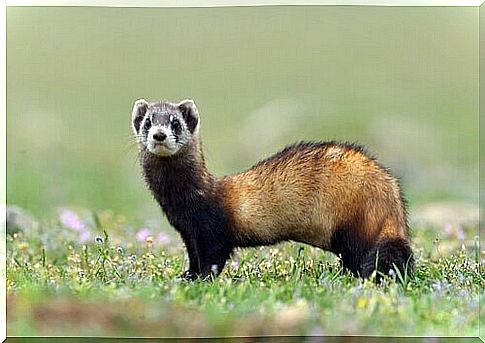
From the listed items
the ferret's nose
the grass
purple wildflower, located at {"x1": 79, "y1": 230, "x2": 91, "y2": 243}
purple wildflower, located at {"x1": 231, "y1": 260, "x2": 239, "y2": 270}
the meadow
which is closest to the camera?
the grass

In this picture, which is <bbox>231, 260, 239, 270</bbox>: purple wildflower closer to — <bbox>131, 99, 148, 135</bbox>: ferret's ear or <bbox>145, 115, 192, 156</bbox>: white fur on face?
<bbox>145, 115, 192, 156</bbox>: white fur on face

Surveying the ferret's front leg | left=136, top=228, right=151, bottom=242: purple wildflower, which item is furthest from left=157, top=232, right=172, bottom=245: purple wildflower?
the ferret's front leg

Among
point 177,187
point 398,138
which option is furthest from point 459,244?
point 177,187

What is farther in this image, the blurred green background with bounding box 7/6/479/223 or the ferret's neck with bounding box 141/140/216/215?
the blurred green background with bounding box 7/6/479/223

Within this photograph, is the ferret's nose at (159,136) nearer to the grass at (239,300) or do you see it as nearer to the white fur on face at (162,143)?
the white fur on face at (162,143)

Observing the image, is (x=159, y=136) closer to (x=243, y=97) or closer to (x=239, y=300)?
(x=243, y=97)

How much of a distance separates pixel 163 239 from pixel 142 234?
0.34 ft

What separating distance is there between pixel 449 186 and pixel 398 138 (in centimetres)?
33

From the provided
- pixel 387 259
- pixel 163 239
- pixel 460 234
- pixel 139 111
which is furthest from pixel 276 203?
pixel 460 234

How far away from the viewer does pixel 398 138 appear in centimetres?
470

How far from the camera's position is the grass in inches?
167

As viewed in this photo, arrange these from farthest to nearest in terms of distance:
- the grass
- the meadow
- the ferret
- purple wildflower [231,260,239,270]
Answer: purple wildflower [231,260,239,270], the meadow, the ferret, the grass

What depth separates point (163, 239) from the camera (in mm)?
5160

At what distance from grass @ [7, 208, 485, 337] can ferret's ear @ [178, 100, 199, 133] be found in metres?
0.64
